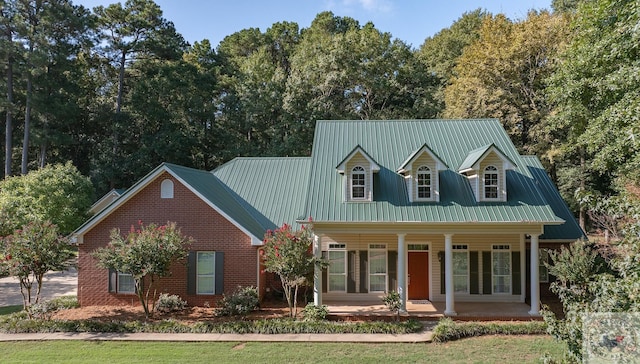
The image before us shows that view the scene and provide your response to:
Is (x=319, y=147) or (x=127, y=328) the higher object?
(x=319, y=147)

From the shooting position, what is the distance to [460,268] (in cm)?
1770

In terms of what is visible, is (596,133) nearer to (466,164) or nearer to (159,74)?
(466,164)

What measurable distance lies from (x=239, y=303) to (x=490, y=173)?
35.8 ft

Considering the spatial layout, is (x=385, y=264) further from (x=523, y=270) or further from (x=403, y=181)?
(x=523, y=270)

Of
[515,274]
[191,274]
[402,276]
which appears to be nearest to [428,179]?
[402,276]

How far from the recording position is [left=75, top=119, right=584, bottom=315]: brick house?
50.5ft

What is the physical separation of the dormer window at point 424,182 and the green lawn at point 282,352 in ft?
18.6

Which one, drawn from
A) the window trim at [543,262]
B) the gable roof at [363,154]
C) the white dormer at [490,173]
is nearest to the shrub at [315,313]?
the gable roof at [363,154]

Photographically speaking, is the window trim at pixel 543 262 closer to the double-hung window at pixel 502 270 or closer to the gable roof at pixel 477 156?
the double-hung window at pixel 502 270

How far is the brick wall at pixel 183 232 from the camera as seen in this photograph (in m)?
16.4

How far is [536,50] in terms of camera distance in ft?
101

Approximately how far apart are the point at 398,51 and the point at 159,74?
23.7 m

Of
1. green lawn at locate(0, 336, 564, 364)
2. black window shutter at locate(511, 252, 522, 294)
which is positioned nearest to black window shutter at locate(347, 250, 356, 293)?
green lawn at locate(0, 336, 564, 364)

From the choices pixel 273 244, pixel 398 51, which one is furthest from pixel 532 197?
pixel 398 51
